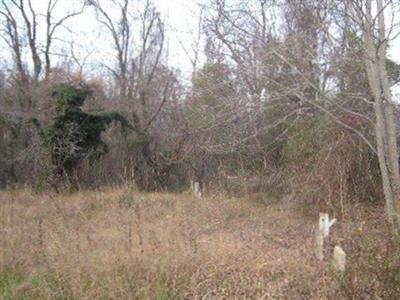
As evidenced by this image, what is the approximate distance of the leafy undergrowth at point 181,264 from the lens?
16.1 feet

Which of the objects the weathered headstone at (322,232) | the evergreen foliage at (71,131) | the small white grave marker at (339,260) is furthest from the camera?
the evergreen foliage at (71,131)

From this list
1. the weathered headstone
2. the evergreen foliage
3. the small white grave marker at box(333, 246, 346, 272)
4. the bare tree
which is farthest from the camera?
the evergreen foliage

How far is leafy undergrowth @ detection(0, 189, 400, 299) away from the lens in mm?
4914

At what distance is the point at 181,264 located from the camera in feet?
18.9

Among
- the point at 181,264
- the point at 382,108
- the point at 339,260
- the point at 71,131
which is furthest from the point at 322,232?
the point at 71,131

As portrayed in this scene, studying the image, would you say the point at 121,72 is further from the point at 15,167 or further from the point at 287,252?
the point at 287,252

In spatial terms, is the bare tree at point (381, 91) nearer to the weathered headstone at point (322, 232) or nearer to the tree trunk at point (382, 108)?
the tree trunk at point (382, 108)

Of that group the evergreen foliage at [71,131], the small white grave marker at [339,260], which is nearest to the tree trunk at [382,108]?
the small white grave marker at [339,260]

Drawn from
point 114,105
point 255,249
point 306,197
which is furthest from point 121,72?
point 255,249

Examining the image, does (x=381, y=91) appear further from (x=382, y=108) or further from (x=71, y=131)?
(x=71, y=131)

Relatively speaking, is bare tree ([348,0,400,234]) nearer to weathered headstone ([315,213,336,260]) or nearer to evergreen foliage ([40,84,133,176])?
weathered headstone ([315,213,336,260])

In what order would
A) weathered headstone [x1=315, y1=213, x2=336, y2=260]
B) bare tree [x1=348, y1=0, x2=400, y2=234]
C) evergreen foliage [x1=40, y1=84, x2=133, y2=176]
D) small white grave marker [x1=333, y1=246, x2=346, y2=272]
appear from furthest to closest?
1. evergreen foliage [x1=40, y1=84, x2=133, y2=176]
2. bare tree [x1=348, y1=0, x2=400, y2=234]
3. weathered headstone [x1=315, y1=213, x2=336, y2=260]
4. small white grave marker [x1=333, y1=246, x2=346, y2=272]

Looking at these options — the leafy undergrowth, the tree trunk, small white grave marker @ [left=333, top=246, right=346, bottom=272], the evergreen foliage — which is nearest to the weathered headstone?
the leafy undergrowth

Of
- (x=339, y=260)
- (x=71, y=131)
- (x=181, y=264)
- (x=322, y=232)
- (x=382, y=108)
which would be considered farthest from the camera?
(x=71, y=131)
